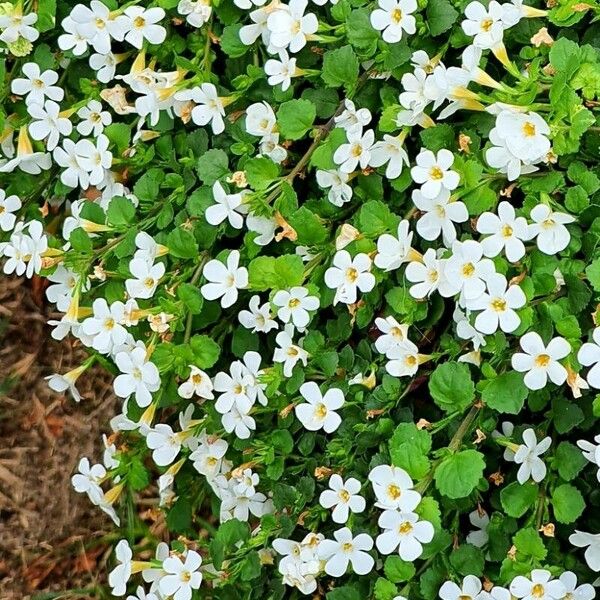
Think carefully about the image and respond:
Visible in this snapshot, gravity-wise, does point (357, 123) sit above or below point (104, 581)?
above

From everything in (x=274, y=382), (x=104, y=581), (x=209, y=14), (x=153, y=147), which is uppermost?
(x=209, y=14)

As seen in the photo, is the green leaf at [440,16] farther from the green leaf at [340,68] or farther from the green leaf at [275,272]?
the green leaf at [275,272]

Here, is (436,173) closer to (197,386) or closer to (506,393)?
(506,393)

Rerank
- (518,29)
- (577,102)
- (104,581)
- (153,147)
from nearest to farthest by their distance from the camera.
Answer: (577,102), (518,29), (153,147), (104,581)

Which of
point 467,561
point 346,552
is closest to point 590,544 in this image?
point 467,561

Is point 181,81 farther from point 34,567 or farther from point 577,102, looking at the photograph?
point 34,567

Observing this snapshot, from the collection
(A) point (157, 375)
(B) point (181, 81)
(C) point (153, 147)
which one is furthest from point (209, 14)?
(A) point (157, 375)
